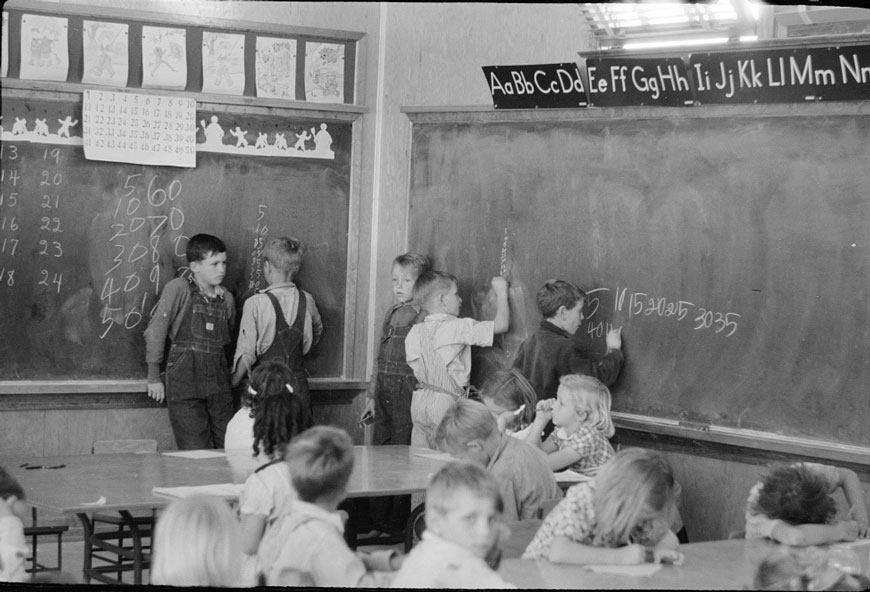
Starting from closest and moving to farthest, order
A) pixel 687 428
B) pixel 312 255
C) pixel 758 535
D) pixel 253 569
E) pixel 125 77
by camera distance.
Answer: pixel 253 569
pixel 758 535
pixel 687 428
pixel 125 77
pixel 312 255

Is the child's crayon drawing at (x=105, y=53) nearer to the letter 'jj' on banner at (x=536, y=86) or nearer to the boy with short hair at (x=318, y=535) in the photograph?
the letter 'jj' on banner at (x=536, y=86)

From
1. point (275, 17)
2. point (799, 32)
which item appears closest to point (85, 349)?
point (275, 17)

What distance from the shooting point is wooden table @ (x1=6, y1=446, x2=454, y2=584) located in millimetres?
3932

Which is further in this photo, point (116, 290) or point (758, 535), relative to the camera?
point (116, 290)

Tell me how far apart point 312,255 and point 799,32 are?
111 inches

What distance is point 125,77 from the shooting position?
244 inches

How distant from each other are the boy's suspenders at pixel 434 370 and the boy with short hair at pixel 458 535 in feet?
9.64

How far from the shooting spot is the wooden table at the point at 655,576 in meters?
3.09

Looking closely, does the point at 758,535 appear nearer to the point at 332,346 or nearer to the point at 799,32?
the point at 799,32

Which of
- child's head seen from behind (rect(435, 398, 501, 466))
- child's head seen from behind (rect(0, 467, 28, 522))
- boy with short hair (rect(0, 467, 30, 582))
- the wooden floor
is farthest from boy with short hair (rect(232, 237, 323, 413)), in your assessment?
boy with short hair (rect(0, 467, 30, 582))

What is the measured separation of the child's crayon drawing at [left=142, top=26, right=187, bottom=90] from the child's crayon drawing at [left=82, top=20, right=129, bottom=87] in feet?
0.35

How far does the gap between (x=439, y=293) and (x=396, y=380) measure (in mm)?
521

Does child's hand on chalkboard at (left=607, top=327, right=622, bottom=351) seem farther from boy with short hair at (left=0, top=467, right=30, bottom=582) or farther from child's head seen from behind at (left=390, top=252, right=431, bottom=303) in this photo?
boy with short hair at (left=0, top=467, right=30, bottom=582)

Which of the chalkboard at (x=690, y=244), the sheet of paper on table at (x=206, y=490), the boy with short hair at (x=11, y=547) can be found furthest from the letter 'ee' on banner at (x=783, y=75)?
the boy with short hair at (x=11, y=547)
